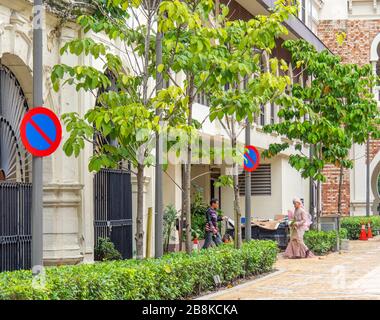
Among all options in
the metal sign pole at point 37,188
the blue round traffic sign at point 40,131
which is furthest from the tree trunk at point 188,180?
the blue round traffic sign at point 40,131

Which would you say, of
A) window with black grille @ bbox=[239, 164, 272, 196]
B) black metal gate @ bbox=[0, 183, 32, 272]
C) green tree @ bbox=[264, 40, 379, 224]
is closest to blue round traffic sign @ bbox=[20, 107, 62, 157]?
black metal gate @ bbox=[0, 183, 32, 272]

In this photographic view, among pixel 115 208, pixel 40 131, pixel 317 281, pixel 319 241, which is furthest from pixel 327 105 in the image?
pixel 40 131

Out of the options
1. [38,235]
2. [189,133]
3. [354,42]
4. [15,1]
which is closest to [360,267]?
[189,133]

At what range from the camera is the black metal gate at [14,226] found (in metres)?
16.1

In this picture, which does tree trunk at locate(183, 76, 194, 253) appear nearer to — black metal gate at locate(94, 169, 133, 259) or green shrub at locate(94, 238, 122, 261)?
green shrub at locate(94, 238, 122, 261)

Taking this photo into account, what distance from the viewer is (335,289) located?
16781 mm

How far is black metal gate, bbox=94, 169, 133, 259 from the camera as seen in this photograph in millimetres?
19953

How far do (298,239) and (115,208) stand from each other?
7.36 metres

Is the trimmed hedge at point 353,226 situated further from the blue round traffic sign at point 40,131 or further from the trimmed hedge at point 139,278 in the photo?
the blue round traffic sign at point 40,131

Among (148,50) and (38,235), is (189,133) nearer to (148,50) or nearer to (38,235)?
(148,50)

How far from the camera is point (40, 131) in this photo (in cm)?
1127

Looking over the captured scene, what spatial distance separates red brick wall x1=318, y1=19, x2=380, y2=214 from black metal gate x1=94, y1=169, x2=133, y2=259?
91.2ft

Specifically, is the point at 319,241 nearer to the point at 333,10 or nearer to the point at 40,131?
the point at 40,131
